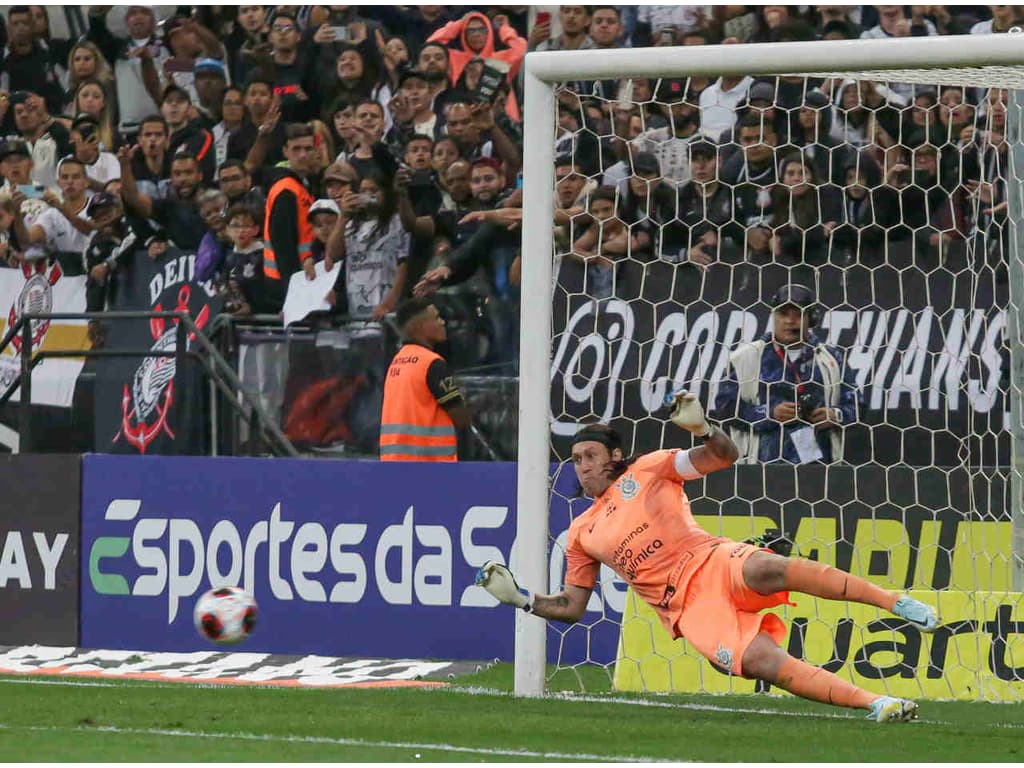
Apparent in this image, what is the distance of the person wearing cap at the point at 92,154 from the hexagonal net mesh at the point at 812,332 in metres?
3.75

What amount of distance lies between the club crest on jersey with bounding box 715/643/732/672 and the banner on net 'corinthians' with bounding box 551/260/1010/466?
2.68 metres

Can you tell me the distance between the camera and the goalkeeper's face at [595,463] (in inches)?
301

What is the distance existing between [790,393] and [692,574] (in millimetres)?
2118

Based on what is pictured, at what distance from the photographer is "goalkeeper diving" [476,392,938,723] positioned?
7000 mm

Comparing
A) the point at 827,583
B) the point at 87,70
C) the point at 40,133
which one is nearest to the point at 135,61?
the point at 87,70

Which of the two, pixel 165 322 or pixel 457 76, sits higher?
pixel 457 76

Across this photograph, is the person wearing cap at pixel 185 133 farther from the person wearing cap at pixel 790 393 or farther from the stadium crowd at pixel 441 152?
the person wearing cap at pixel 790 393

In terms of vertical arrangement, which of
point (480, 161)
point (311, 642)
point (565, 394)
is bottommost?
point (311, 642)

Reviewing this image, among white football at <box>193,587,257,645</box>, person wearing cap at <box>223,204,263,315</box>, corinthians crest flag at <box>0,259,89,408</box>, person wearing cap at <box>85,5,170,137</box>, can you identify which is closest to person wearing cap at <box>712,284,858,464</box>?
white football at <box>193,587,257,645</box>

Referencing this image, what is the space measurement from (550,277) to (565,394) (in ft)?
8.02

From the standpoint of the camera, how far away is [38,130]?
13422 millimetres

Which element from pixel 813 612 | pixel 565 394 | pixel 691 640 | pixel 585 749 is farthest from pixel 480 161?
pixel 585 749

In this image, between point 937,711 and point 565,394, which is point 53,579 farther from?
point 937,711

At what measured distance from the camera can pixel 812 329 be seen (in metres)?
9.68
